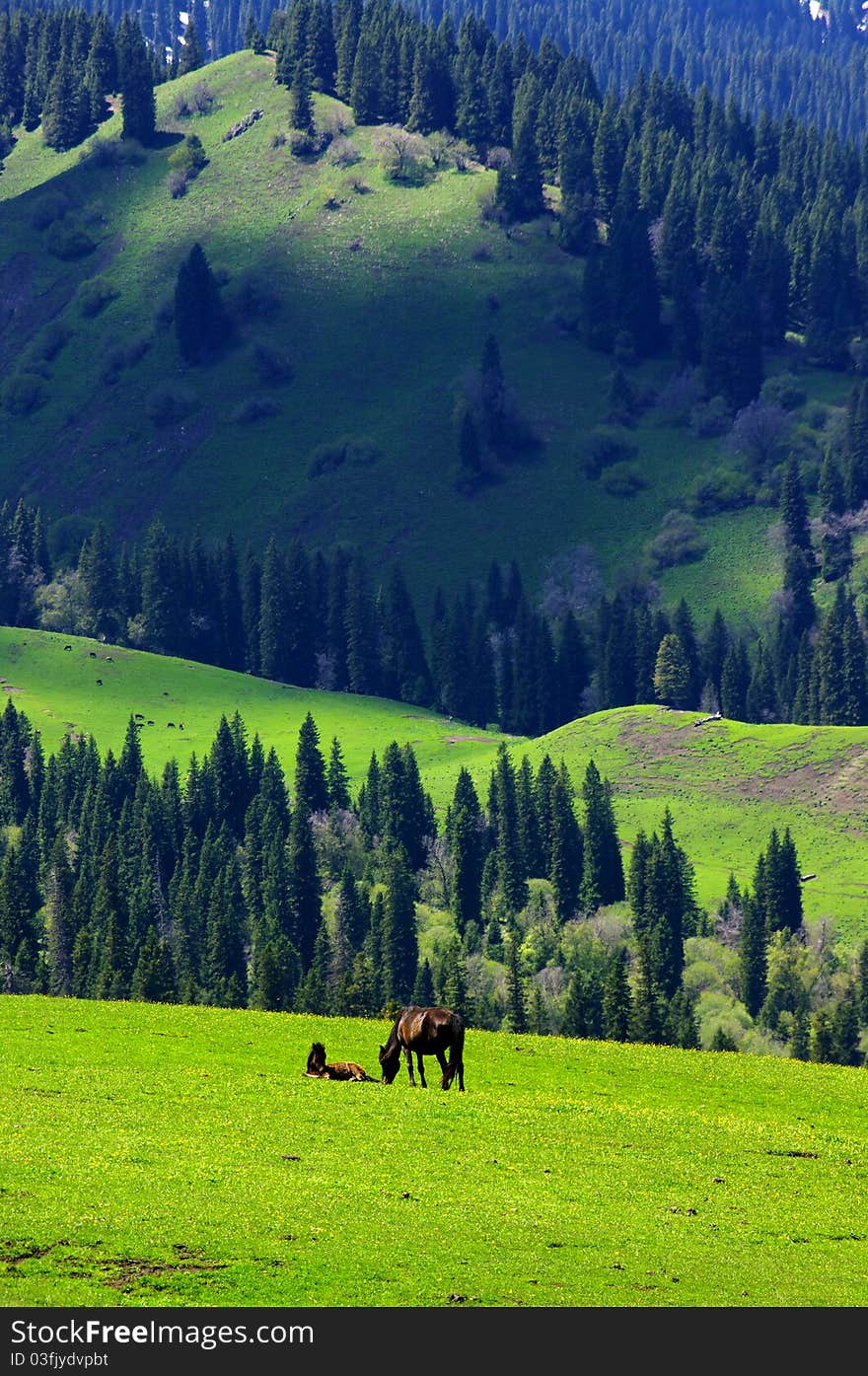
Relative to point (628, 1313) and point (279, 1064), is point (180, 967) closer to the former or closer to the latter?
point (279, 1064)

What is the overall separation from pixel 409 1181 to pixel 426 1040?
10021 millimetres

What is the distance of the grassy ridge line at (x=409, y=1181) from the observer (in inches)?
1385

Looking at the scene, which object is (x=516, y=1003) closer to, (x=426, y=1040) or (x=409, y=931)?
(x=409, y=931)

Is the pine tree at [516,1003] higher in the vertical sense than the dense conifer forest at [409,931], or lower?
higher

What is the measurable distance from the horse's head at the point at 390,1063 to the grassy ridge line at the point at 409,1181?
0.52 m

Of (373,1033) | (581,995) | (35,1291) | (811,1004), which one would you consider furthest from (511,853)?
(35,1291)

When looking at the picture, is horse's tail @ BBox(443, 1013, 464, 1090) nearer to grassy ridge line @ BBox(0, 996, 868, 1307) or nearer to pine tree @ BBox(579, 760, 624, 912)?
grassy ridge line @ BBox(0, 996, 868, 1307)

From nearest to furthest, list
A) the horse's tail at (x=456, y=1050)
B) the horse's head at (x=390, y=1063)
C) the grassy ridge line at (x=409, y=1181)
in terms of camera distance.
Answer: the grassy ridge line at (x=409, y=1181) < the horse's tail at (x=456, y=1050) < the horse's head at (x=390, y=1063)

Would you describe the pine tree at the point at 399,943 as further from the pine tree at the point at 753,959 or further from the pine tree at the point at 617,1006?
the pine tree at the point at 617,1006

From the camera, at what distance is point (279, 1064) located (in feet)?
190

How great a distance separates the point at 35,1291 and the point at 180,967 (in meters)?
122

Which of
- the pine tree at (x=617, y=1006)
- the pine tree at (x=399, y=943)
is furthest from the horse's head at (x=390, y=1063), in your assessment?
the pine tree at (x=399, y=943)

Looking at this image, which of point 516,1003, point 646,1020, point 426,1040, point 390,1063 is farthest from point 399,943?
point 426,1040

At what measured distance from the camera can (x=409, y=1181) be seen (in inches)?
1652
